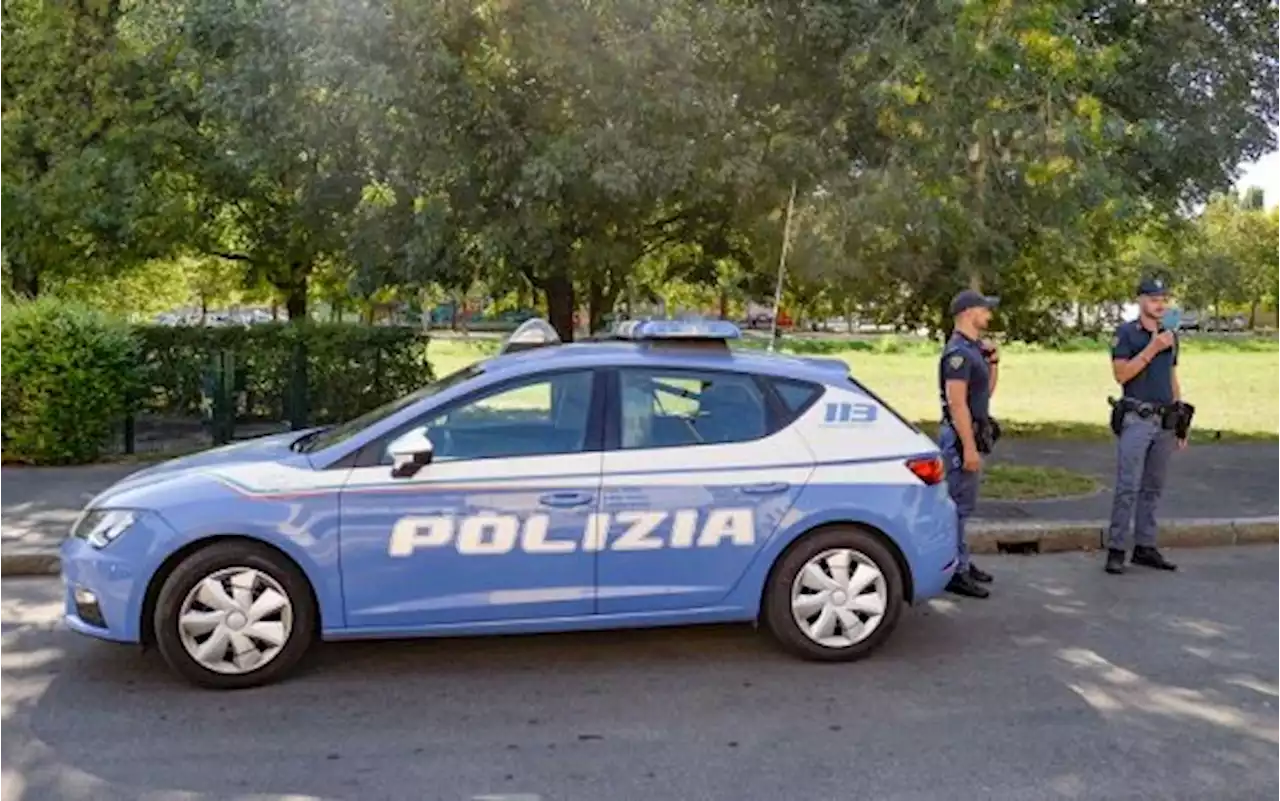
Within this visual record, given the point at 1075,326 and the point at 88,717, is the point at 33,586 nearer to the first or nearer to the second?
the point at 88,717

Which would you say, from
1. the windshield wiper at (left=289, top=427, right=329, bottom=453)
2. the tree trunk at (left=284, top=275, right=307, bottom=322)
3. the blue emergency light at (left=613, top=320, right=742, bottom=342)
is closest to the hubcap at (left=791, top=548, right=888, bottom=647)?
the blue emergency light at (left=613, top=320, right=742, bottom=342)

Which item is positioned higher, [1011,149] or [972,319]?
[1011,149]

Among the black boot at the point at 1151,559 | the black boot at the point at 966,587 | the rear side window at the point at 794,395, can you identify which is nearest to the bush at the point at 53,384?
the rear side window at the point at 794,395

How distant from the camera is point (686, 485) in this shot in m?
5.12

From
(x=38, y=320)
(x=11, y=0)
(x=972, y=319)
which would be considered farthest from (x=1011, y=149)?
(x=11, y=0)

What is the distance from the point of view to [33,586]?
6.79 m

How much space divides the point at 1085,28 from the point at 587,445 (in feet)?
22.3

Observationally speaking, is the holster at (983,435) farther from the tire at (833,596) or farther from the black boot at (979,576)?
the tire at (833,596)

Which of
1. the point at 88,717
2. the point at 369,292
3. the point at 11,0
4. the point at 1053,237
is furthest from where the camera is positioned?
the point at 11,0

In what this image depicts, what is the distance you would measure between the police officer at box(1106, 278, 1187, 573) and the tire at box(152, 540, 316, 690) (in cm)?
504

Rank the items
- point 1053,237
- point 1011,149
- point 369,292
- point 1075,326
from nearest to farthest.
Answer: point 1011,149, point 1053,237, point 369,292, point 1075,326

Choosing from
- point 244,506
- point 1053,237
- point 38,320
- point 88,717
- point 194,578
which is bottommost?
point 88,717

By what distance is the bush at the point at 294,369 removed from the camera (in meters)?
12.4

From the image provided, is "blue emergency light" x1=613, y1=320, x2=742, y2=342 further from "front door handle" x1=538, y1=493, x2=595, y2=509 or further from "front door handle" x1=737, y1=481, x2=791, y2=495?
"front door handle" x1=538, y1=493, x2=595, y2=509
